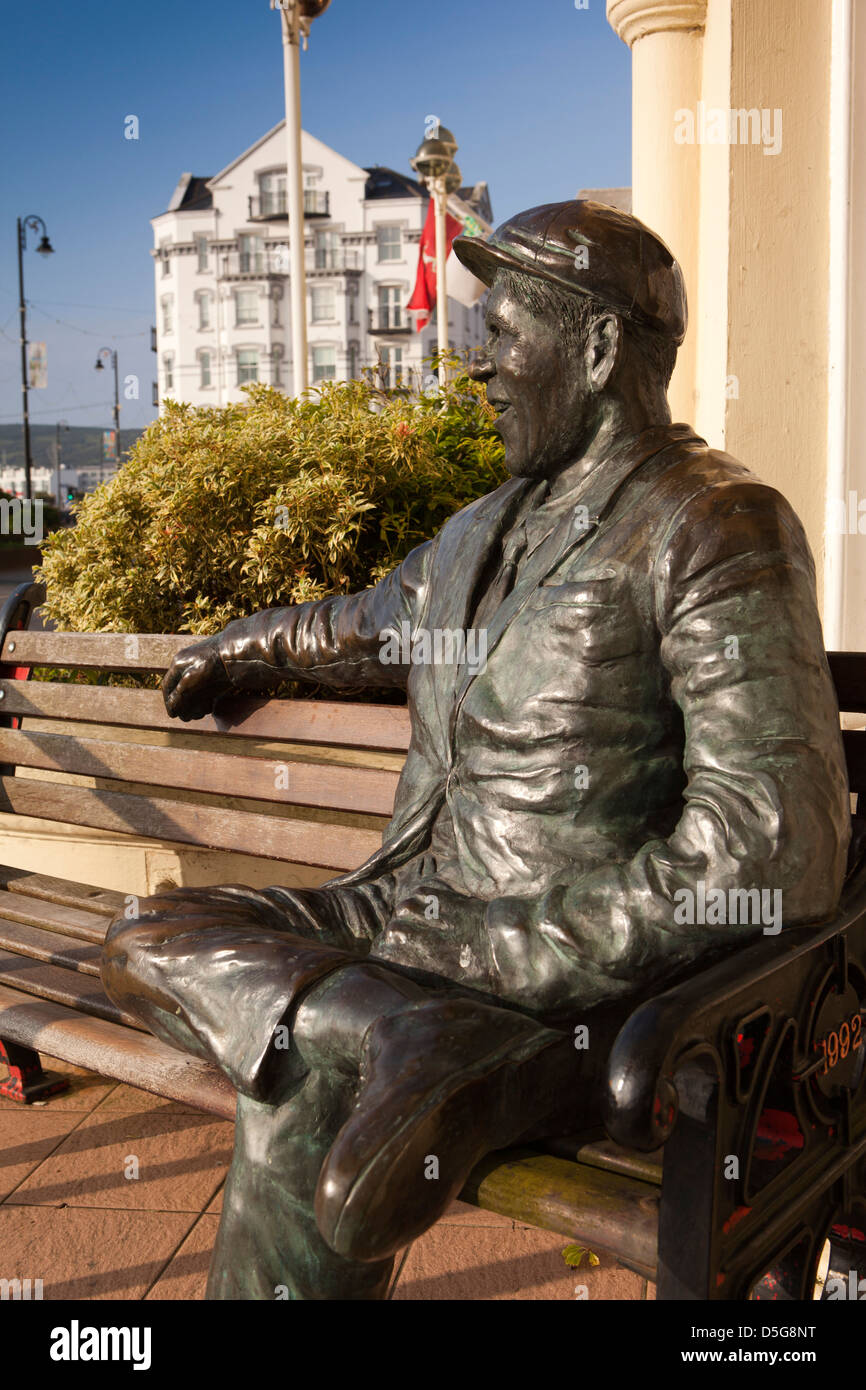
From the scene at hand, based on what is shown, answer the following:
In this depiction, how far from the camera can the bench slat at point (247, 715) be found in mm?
3000

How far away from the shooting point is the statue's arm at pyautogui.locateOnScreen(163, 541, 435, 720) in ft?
8.79

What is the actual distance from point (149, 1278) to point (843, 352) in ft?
11.4

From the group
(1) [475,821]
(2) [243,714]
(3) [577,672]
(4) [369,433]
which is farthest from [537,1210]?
(4) [369,433]

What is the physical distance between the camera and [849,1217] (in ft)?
7.61

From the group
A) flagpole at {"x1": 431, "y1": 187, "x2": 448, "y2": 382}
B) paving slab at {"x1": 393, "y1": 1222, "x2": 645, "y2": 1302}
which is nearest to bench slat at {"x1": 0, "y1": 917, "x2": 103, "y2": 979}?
paving slab at {"x1": 393, "y1": 1222, "x2": 645, "y2": 1302}

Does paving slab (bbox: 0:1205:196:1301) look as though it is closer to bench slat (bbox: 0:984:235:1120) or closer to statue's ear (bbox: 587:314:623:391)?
bench slat (bbox: 0:984:235:1120)

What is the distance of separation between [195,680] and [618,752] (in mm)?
1373

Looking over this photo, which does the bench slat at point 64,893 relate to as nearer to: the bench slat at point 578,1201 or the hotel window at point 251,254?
the bench slat at point 578,1201

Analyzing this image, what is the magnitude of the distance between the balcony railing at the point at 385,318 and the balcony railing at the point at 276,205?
5387mm

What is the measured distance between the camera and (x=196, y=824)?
3.37m

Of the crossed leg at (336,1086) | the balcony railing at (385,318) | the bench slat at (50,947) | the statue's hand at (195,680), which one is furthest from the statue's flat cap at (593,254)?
the balcony railing at (385,318)

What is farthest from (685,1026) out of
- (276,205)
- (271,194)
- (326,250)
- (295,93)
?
(271,194)

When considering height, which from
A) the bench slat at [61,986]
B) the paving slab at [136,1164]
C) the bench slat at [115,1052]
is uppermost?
the bench slat at [61,986]

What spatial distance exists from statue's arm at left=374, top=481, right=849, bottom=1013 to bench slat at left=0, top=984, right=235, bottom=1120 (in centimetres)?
60
